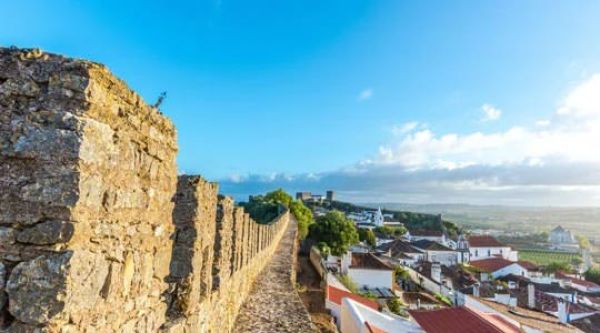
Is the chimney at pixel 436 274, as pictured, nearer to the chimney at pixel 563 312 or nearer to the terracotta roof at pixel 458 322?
the chimney at pixel 563 312

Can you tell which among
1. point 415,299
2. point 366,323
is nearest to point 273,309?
point 366,323

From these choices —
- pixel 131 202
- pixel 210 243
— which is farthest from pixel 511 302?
pixel 131 202

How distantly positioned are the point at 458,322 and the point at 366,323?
3.26m

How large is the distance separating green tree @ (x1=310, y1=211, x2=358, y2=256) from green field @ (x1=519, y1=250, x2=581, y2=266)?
80.6 metres

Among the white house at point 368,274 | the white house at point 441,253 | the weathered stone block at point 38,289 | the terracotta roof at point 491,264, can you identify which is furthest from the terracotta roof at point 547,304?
the weathered stone block at point 38,289

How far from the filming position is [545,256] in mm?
108875

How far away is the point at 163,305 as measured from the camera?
3.30 m

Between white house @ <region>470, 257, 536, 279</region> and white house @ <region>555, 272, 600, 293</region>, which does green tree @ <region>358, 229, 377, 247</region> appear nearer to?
white house @ <region>470, 257, 536, 279</region>

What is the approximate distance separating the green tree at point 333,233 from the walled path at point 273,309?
26.7m

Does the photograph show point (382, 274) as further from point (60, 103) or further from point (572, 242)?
point (572, 242)

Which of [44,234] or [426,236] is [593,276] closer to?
[426,236]

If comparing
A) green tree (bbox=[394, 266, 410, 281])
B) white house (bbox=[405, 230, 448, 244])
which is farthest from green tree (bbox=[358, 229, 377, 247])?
white house (bbox=[405, 230, 448, 244])

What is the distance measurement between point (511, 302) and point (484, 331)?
77.5 ft

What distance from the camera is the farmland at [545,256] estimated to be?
101537 millimetres
